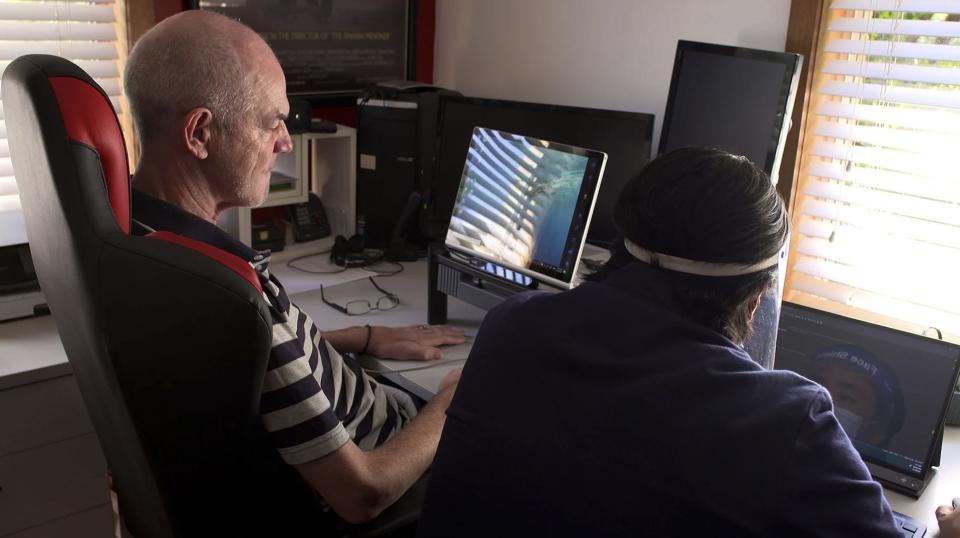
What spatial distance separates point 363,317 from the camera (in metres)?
2.15

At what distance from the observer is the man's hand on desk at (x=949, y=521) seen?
4.15ft

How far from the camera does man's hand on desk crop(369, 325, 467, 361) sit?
6.22 ft

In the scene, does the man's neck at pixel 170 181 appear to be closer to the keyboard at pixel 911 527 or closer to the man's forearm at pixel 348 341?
the man's forearm at pixel 348 341

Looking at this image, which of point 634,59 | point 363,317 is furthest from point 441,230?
point 634,59

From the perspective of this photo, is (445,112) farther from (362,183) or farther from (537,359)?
(537,359)

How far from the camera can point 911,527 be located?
1364 millimetres

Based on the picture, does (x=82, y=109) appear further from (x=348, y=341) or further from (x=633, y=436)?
(x=348, y=341)

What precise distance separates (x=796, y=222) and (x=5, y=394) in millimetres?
1942

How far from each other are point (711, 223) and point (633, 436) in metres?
0.28

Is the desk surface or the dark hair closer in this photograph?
the dark hair

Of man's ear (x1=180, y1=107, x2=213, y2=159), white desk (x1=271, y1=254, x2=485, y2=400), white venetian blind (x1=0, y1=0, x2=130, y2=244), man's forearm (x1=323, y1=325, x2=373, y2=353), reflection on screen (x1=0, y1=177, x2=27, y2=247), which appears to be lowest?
white desk (x1=271, y1=254, x2=485, y2=400)

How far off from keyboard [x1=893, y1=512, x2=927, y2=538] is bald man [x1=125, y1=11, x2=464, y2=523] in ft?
2.68

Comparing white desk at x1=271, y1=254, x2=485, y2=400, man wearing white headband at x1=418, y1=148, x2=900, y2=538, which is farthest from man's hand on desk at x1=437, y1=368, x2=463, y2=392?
man wearing white headband at x1=418, y1=148, x2=900, y2=538

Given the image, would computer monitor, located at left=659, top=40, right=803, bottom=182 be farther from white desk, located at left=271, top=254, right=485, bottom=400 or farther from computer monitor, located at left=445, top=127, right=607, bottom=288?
white desk, located at left=271, top=254, right=485, bottom=400
